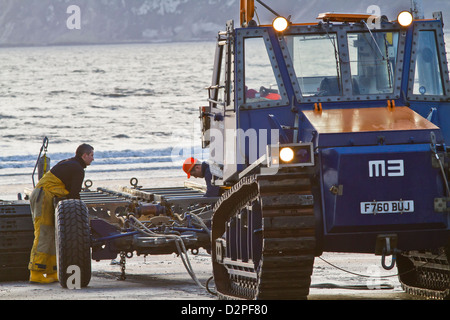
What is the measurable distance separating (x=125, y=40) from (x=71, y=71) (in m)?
94.0

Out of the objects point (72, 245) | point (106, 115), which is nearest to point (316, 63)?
point (72, 245)

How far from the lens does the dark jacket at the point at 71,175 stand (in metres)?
12.5

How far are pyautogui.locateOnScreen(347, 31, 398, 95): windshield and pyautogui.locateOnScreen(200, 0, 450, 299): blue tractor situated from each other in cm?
1

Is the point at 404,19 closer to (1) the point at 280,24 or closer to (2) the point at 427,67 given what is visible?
(2) the point at 427,67

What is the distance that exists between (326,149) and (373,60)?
1727 millimetres

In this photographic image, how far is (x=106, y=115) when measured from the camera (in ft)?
219

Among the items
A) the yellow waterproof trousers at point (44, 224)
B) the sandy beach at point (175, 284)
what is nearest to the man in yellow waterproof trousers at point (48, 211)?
the yellow waterproof trousers at point (44, 224)

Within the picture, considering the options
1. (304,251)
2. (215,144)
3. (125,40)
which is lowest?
(304,251)

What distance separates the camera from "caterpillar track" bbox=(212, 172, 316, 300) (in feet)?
29.1

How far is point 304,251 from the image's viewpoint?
8.94 metres

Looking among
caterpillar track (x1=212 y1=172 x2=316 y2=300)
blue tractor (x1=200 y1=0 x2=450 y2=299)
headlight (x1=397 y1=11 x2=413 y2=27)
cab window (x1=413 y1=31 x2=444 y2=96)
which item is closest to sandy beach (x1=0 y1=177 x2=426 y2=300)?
blue tractor (x1=200 y1=0 x2=450 y2=299)

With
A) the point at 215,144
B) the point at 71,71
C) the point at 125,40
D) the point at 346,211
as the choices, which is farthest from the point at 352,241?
the point at 125,40
